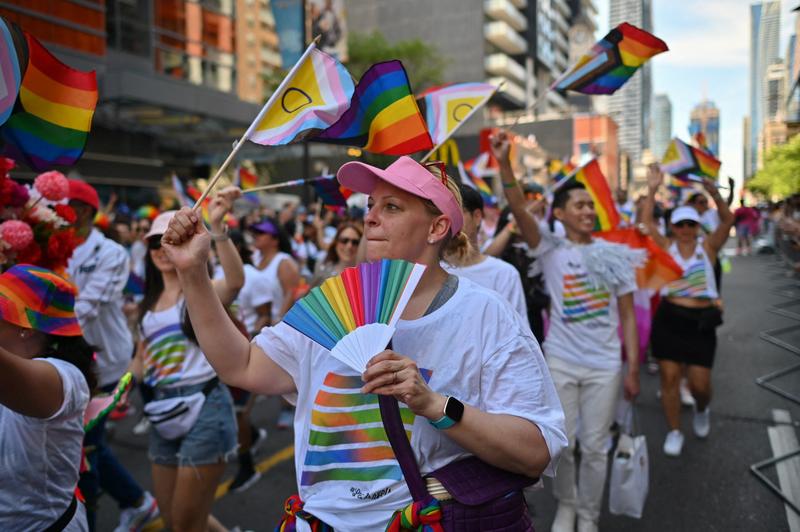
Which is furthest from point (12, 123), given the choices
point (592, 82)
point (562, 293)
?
point (592, 82)

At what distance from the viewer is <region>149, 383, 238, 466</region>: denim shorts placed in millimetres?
3406

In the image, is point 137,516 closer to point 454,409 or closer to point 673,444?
point 454,409

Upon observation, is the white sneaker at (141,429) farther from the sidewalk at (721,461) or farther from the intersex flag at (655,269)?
the intersex flag at (655,269)

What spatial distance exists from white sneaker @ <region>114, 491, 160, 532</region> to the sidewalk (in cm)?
250

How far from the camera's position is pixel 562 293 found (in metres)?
4.17

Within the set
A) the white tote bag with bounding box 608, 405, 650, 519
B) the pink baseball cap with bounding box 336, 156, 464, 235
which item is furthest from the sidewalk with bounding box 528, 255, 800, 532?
the pink baseball cap with bounding box 336, 156, 464, 235

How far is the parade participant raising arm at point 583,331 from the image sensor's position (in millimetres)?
3918

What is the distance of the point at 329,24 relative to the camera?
77.4 ft

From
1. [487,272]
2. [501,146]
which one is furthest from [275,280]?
[501,146]

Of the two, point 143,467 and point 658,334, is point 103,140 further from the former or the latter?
point 658,334

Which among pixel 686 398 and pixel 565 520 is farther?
pixel 686 398

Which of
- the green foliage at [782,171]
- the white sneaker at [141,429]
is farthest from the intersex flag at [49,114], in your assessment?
the green foliage at [782,171]

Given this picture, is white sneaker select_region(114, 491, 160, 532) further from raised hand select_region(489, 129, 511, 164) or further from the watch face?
the watch face

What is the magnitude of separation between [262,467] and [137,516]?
1361 mm
